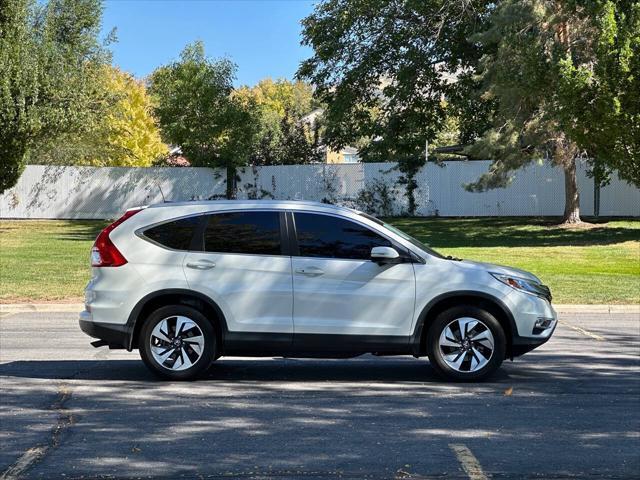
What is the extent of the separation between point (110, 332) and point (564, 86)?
662 inches

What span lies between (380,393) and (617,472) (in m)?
2.85

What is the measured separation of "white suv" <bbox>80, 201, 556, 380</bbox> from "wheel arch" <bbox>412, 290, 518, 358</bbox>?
0.04ft

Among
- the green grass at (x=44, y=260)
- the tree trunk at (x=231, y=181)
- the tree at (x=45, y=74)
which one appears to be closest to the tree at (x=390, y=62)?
the tree trunk at (x=231, y=181)

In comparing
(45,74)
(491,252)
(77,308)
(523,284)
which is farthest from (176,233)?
(45,74)

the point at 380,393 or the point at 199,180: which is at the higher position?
the point at 199,180

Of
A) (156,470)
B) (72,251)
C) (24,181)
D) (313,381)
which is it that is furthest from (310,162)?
(156,470)

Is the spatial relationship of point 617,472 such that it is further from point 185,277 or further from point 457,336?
point 185,277

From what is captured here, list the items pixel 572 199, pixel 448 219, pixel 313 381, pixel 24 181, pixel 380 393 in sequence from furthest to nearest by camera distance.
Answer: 1. pixel 24 181
2. pixel 448 219
3. pixel 572 199
4. pixel 313 381
5. pixel 380 393

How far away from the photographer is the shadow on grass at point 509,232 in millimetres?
28141

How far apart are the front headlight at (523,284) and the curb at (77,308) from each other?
6.28 meters

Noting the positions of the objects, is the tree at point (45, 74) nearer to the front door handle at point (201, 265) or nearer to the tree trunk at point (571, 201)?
the tree trunk at point (571, 201)

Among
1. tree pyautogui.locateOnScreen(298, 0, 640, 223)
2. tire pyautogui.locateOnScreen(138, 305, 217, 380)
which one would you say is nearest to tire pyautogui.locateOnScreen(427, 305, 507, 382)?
tire pyautogui.locateOnScreen(138, 305, 217, 380)

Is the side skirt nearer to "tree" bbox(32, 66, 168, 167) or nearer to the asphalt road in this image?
the asphalt road

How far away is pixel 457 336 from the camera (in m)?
8.70
